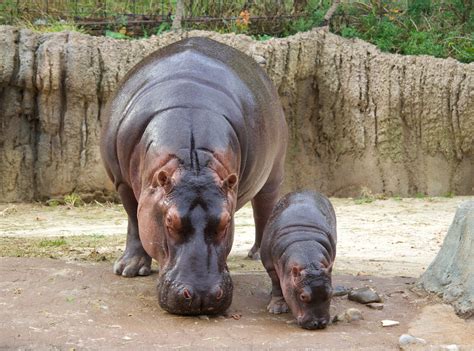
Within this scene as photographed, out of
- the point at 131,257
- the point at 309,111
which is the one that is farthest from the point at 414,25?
the point at 131,257

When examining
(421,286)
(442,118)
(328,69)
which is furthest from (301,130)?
(421,286)

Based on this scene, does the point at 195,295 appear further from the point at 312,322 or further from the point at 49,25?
the point at 49,25

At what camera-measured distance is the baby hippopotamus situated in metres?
4.77

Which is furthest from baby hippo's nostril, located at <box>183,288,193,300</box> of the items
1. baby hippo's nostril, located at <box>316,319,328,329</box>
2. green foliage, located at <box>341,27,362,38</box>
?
green foliage, located at <box>341,27,362,38</box>

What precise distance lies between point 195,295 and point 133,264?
1404 mm

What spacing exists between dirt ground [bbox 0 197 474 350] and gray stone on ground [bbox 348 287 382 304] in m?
0.05

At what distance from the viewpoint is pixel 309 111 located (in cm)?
1270

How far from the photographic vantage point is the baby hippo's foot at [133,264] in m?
6.01

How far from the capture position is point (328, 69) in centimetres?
1236

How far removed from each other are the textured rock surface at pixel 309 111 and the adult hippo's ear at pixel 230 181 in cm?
698

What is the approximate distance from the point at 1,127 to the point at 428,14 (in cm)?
632

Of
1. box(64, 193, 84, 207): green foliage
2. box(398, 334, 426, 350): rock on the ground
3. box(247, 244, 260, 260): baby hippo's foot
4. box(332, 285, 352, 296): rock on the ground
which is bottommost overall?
box(64, 193, 84, 207): green foliage

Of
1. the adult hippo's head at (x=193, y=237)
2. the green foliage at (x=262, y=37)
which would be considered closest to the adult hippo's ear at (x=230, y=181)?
the adult hippo's head at (x=193, y=237)

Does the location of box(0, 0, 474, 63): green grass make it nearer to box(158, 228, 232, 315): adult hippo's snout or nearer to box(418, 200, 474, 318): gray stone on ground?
box(418, 200, 474, 318): gray stone on ground
